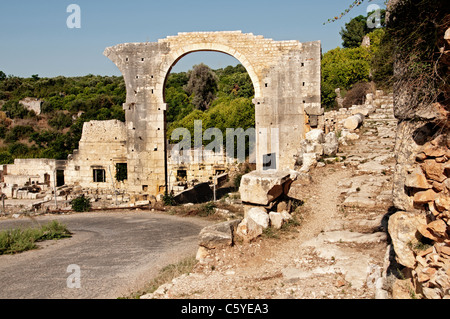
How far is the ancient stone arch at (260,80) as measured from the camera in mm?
14062

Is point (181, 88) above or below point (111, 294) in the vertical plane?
above

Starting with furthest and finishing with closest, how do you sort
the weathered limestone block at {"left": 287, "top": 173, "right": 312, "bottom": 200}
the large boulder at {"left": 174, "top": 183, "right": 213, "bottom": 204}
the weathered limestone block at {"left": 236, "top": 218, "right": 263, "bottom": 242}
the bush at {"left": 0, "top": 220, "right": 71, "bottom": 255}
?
the large boulder at {"left": 174, "top": 183, "right": 213, "bottom": 204}
the weathered limestone block at {"left": 287, "top": 173, "right": 312, "bottom": 200}
the bush at {"left": 0, "top": 220, "right": 71, "bottom": 255}
the weathered limestone block at {"left": 236, "top": 218, "right": 263, "bottom": 242}

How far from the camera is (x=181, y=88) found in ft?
153

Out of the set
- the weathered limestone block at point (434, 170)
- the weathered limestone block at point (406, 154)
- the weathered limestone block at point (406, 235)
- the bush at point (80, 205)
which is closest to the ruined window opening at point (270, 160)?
the bush at point (80, 205)

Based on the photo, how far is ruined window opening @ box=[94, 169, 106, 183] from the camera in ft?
64.0

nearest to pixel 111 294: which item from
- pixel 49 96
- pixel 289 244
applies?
pixel 289 244

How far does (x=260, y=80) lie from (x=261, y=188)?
26.0 feet

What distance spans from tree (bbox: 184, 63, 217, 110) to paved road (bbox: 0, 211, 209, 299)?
3075cm

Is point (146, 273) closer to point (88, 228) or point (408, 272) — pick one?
point (408, 272)

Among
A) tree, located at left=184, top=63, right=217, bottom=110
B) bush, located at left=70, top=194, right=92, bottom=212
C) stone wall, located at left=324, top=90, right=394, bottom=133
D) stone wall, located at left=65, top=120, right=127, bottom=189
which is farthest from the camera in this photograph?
tree, located at left=184, top=63, right=217, bottom=110

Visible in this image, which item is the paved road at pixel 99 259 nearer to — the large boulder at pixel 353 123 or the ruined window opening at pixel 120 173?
the large boulder at pixel 353 123

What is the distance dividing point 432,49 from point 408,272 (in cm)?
199

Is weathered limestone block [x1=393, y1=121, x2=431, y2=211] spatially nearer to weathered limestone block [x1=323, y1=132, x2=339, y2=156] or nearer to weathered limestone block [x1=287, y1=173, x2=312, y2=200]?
weathered limestone block [x1=287, y1=173, x2=312, y2=200]

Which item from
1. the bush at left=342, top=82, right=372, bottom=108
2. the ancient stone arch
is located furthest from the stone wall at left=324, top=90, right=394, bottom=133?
the bush at left=342, top=82, right=372, bottom=108
